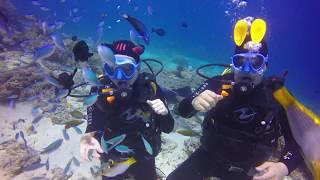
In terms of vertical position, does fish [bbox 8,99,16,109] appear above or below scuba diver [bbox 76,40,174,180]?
below

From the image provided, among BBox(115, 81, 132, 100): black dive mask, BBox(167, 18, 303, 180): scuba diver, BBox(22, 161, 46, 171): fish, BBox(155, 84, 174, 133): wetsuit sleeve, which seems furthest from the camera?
BBox(22, 161, 46, 171): fish

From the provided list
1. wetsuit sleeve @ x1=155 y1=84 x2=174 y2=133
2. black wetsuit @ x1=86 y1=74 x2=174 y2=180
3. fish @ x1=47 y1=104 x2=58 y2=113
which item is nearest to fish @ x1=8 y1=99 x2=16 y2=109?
fish @ x1=47 y1=104 x2=58 y2=113

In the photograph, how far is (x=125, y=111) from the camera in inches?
184

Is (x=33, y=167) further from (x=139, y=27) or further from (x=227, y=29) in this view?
(x=227, y=29)

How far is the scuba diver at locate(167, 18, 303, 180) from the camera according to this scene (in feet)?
13.1

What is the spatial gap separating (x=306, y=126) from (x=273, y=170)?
277 centimetres

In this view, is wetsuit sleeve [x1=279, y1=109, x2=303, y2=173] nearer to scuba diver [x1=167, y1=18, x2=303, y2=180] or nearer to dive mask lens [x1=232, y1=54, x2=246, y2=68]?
scuba diver [x1=167, y1=18, x2=303, y2=180]

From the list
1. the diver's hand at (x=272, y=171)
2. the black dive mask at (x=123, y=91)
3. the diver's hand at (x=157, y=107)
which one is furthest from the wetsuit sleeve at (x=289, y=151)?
the black dive mask at (x=123, y=91)

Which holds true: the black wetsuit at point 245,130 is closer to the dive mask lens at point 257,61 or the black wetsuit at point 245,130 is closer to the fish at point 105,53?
the dive mask lens at point 257,61

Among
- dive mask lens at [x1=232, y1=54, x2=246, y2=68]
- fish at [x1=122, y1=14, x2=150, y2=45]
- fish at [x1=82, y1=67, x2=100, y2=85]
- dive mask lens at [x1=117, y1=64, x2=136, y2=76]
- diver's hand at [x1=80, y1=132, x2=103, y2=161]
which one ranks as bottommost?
diver's hand at [x1=80, y1=132, x2=103, y2=161]

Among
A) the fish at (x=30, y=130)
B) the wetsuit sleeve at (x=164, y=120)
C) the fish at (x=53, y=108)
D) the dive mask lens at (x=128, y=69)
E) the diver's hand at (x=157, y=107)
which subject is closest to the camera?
the diver's hand at (x=157, y=107)

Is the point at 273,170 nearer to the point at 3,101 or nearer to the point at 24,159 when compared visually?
the point at 24,159

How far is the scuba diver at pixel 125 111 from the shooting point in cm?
450

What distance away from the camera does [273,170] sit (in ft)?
12.9
